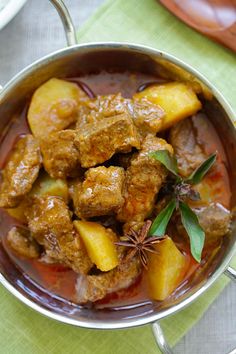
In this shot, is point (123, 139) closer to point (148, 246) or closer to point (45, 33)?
point (148, 246)

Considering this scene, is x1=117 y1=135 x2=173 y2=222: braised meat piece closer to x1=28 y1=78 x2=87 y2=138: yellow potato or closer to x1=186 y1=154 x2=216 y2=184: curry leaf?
x1=186 y1=154 x2=216 y2=184: curry leaf

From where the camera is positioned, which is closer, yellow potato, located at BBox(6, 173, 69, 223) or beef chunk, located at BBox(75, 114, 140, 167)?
beef chunk, located at BBox(75, 114, 140, 167)

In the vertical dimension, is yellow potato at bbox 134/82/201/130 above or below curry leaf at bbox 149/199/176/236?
above

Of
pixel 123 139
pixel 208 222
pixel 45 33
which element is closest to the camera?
pixel 123 139

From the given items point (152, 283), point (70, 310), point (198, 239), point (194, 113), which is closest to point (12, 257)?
point (70, 310)

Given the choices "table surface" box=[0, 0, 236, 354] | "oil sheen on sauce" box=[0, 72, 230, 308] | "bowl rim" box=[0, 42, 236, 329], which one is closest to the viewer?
"bowl rim" box=[0, 42, 236, 329]

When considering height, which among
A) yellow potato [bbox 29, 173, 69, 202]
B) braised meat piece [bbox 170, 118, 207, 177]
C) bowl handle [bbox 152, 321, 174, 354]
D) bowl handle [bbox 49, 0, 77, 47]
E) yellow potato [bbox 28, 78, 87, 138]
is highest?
bowl handle [bbox 49, 0, 77, 47]

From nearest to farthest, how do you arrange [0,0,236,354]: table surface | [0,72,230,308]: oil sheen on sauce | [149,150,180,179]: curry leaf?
[149,150,180,179]: curry leaf → [0,72,230,308]: oil sheen on sauce → [0,0,236,354]: table surface

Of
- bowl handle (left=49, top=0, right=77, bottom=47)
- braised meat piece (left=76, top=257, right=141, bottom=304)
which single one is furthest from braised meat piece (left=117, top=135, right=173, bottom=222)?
bowl handle (left=49, top=0, right=77, bottom=47)
